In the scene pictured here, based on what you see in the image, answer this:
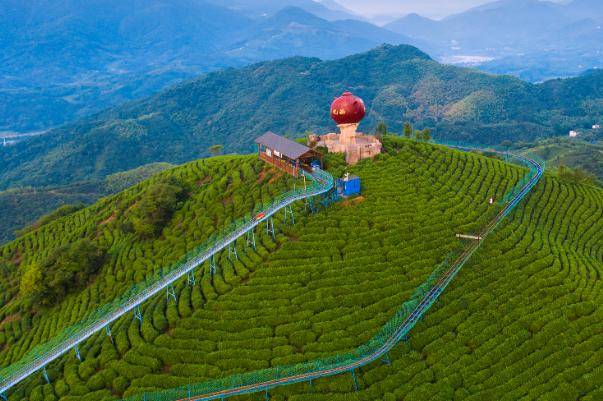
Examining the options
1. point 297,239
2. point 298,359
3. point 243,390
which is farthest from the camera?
point 297,239

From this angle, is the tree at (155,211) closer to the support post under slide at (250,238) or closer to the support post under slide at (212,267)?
the support post under slide at (212,267)

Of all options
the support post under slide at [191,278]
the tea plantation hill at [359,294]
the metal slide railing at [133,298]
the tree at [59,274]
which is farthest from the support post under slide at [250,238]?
the tree at [59,274]

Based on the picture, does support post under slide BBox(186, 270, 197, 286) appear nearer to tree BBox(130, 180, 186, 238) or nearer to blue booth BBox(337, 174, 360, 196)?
tree BBox(130, 180, 186, 238)

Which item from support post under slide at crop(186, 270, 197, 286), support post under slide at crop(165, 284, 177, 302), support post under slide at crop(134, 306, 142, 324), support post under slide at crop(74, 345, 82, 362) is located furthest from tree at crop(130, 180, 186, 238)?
support post under slide at crop(74, 345, 82, 362)

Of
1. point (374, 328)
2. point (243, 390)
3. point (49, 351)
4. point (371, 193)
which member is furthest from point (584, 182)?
point (49, 351)

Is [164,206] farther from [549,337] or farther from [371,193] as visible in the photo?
[549,337]

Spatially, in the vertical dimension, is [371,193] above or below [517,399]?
above

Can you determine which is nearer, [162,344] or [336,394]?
[336,394]
